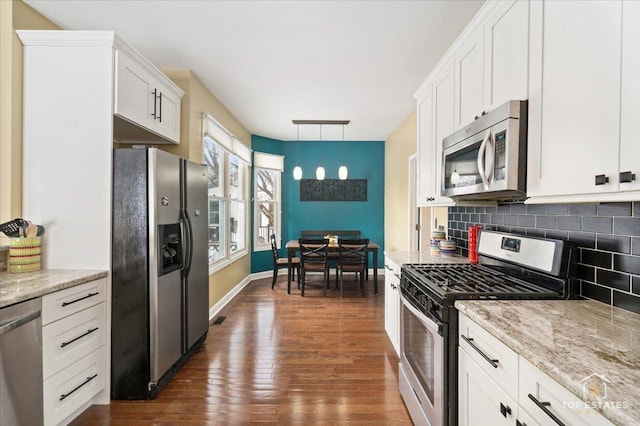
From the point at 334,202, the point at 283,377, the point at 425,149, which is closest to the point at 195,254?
the point at 283,377

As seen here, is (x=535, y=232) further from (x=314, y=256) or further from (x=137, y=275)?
(x=314, y=256)

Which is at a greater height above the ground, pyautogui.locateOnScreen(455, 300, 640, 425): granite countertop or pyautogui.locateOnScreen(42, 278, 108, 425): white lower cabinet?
pyautogui.locateOnScreen(455, 300, 640, 425): granite countertop

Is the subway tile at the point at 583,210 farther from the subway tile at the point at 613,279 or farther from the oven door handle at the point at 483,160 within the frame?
the oven door handle at the point at 483,160

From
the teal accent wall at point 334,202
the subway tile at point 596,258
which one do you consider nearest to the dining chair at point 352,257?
the teal accent wall at point 334,202

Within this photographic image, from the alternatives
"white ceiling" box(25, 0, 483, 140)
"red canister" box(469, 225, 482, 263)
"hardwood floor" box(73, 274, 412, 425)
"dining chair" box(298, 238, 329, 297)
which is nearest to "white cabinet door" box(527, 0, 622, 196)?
"red canister" box(469, 225, 482, 263)

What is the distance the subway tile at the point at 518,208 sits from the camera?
1866 millimetres

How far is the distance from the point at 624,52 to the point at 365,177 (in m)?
5.23

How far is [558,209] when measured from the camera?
5.17 feet

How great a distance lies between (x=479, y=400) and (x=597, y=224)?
3.09 ft

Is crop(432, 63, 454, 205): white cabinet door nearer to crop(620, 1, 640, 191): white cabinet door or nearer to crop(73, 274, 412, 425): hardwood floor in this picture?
crop(620, 1, 640, 191): white cabinet door

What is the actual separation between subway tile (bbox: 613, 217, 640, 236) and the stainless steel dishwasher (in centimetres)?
270

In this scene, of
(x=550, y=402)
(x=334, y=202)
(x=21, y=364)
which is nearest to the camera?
(x=550, y=402)

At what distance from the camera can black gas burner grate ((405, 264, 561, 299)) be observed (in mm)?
1371

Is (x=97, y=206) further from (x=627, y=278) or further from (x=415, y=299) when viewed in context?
(x=627, y=278)
